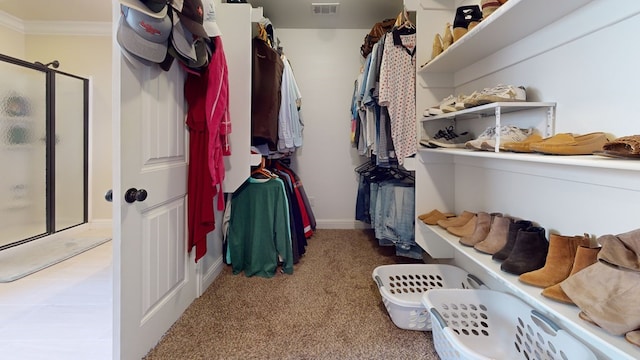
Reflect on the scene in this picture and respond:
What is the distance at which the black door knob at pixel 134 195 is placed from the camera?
113 cm

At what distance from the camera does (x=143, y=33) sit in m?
1.10

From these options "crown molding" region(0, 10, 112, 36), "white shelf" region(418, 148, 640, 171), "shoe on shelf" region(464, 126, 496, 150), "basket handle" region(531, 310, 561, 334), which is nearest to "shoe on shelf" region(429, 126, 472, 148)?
"shoe on shelf" region(464, 126, 496, 150)

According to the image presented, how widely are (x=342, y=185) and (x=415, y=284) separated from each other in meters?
1.71

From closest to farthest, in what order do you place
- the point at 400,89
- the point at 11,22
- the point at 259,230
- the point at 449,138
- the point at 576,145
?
the point at 576,145, the point at 449,138, the point at 400,89, the point at 259,230, the point at 11,22

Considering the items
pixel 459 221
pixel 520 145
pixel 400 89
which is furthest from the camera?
pixel 400 89

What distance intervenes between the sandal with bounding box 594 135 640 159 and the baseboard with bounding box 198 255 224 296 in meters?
1.93

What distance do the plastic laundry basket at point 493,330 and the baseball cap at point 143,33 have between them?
1.52 m

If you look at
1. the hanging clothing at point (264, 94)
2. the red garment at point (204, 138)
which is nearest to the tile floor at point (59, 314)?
the red garment at point (204, 138)

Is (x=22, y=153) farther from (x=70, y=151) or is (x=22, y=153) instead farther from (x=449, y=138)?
(x=449, y=138)

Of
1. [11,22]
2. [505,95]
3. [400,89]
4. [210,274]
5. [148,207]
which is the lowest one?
[210,274]

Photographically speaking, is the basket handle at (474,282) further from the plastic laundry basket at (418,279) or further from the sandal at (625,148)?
the sandal at (625,148)

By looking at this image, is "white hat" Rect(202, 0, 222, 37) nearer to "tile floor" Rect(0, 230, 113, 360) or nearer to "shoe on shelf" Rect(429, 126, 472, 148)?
"shoe on shelf" Rect(429, 126, 472, 148)

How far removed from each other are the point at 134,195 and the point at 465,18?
1.69 m

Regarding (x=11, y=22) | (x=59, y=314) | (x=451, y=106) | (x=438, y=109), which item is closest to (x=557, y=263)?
(x=451, y=106)
